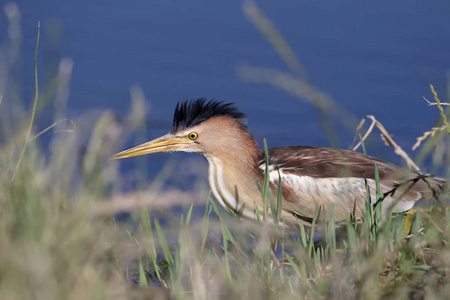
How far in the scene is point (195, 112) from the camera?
3.88 m

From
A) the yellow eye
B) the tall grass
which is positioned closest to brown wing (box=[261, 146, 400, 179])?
the yellow eye

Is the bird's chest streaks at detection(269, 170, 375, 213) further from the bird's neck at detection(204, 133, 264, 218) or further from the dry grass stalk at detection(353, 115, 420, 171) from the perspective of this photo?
the dry grass stalk at detection(353, 115, 420, 171)

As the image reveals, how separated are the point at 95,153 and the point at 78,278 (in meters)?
0.58

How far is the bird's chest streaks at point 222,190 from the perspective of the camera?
362 cm

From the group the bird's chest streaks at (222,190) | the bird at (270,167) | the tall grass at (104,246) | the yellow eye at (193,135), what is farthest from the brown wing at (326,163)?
the tall grass at (104,246)

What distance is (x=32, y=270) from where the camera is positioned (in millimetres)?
1427

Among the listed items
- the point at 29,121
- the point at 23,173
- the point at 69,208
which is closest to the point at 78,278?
the point at 69,208

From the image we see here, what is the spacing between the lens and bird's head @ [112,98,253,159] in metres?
3.85

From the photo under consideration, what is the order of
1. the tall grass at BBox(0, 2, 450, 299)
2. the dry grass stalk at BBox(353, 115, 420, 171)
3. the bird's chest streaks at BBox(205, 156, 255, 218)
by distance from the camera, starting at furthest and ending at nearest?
the bird's chest streaks at BBox(205, 156, 255, 218), the dry grass stalk at BBox(353, 115, 420, 171), the tall grass at BBox(0, 2, 450, 299)

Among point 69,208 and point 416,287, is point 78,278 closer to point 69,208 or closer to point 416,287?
point 69,208

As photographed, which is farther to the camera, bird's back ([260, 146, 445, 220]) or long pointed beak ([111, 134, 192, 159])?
long pointed beak ([111, 134, 192, 159])

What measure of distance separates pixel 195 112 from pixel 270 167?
1.67ft

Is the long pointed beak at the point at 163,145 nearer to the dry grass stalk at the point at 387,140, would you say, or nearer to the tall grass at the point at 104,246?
the dry grass stalk at the point at 387,140

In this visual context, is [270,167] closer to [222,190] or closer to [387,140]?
[222,190]
